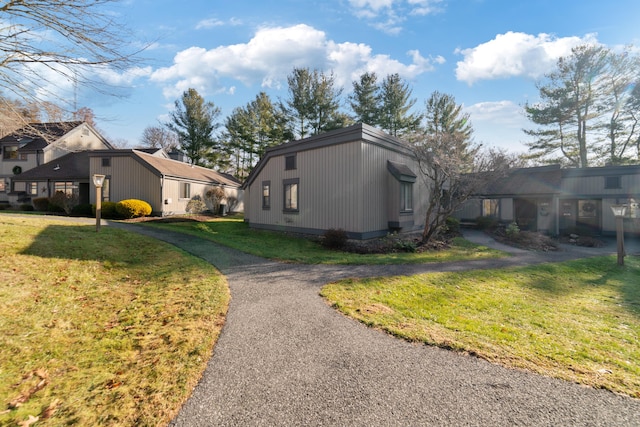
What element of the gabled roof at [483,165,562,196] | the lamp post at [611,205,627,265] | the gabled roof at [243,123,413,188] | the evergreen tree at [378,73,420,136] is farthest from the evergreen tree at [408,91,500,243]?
the evergreen tree at [378,73,420,136]

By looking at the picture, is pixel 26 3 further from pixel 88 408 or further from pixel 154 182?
pixel 154 182

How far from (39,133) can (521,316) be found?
11.4 m

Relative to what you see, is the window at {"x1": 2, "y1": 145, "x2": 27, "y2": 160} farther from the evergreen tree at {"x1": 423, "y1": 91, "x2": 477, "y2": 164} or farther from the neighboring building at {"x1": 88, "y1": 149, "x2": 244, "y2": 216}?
the evergreen tree at {"x1": 423, "y1": 91, "x2": 477, "y2": 164}

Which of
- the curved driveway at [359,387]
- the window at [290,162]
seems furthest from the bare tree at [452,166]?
the curved driveway at [359,387]

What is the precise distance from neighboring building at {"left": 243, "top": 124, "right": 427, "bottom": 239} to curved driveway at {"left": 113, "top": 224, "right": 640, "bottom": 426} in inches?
303

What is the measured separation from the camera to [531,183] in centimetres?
1977

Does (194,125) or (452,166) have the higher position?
(194,125)

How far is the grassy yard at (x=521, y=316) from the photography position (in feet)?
11.2

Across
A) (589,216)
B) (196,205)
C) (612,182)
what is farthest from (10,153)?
(612,182)

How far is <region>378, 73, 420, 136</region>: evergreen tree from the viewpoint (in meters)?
27.7

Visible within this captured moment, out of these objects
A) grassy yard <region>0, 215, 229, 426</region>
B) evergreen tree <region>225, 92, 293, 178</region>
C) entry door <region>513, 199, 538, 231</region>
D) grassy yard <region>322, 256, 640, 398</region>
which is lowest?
grassy yard <region>322, 256, 640, 398</region>

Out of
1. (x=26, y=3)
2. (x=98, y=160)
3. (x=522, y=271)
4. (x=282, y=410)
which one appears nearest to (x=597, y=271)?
(x=522, y=271)

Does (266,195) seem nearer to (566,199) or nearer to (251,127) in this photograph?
(566,199)

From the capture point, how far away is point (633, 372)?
3.25 meters
